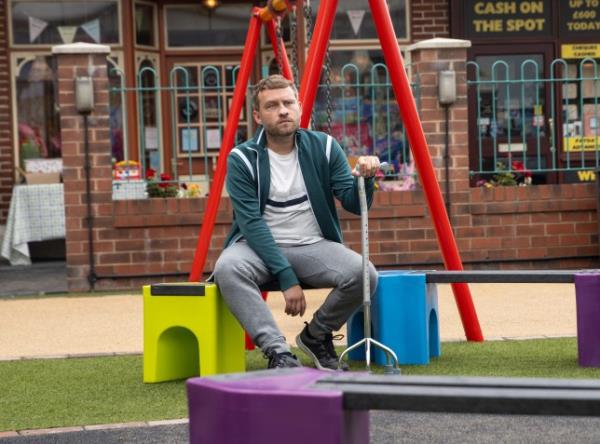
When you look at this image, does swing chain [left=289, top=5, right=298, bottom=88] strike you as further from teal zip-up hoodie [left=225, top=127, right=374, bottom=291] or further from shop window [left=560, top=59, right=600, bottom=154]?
shop window [left=560, top=59, right=600, bottom=154]

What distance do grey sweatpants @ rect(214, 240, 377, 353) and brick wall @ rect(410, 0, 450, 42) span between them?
921cm

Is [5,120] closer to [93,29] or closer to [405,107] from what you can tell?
[93,29]

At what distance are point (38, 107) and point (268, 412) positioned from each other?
11877 millimetres

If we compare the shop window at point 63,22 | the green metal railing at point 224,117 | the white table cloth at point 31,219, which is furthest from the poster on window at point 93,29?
the white table cloth at point 31,219

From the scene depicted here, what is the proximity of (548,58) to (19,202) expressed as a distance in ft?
20.5

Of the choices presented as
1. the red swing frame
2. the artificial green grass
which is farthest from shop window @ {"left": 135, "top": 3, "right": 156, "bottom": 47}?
the artificial green grass

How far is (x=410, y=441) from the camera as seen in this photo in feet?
14.9

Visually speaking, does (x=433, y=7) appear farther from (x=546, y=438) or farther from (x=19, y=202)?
(x=546, y=438)

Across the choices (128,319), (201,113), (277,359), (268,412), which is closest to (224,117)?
(201,113)

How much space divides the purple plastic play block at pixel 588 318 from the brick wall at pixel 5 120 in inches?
357

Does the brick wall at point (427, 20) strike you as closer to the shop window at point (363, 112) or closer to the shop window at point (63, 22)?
the shop window at point (363, 112)

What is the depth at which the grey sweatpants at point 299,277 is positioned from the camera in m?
5.51

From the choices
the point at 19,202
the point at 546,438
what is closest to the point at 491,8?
the point at 19,202

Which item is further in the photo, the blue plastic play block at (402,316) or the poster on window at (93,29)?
the poster on window at (93,29)
